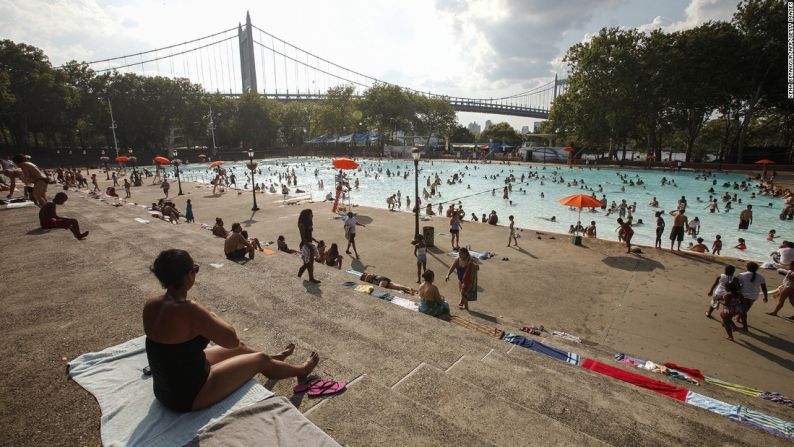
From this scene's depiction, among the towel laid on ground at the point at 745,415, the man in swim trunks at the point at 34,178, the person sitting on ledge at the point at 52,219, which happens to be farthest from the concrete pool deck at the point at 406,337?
the man in swim trunks at the point at 34,178

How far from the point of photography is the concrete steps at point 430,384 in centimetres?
300

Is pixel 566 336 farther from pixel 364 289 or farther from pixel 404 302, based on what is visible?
pixel 364 289

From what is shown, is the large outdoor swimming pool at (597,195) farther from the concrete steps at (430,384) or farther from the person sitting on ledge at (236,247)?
the concrete steps at (430,384)

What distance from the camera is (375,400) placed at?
10.7ft

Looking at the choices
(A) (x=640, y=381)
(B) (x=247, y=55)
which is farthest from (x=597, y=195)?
(B) (x=247, y=55)

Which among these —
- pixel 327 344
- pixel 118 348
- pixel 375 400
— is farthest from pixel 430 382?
pixel 118 348

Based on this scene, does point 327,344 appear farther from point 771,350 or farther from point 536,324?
point 771,350

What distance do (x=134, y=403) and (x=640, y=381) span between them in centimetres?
552

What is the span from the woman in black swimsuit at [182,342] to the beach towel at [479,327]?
3928mm

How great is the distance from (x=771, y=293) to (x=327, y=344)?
10793mm

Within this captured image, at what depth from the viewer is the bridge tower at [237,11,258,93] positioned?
11651 centimetres

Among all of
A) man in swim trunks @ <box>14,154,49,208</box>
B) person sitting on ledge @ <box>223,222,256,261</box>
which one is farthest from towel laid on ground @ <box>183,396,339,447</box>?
man in swim trunks @ <box>14,154,49,208</box>

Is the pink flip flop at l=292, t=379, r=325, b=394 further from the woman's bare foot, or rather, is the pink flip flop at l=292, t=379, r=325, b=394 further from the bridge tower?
the bridge tower

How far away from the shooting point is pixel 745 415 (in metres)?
4.11
